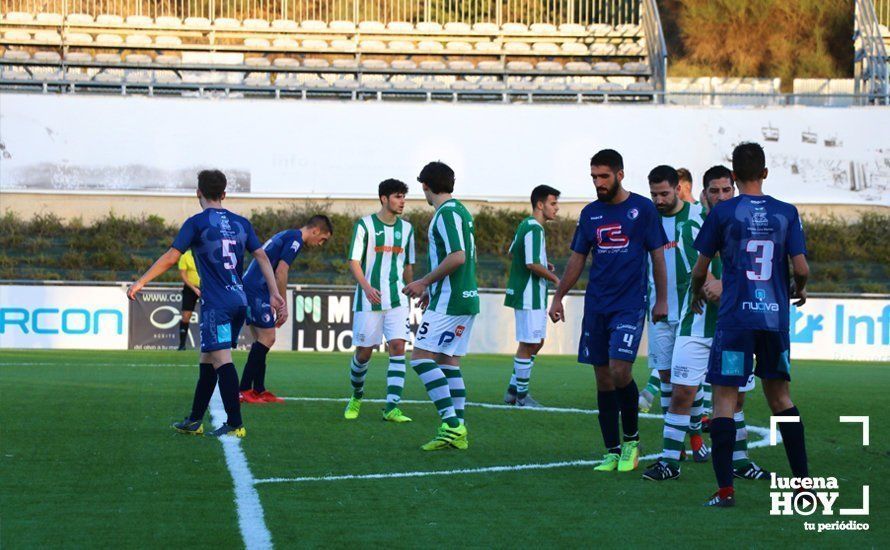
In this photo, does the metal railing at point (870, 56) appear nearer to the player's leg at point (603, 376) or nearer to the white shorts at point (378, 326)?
the white shorts at point (378, 326)

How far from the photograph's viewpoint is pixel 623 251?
7367 mm

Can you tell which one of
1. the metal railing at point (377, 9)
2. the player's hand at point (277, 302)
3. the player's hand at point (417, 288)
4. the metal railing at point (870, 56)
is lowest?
the player's hand at point (277, 302)

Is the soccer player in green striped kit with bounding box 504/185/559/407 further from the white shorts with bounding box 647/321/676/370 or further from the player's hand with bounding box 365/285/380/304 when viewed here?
the white shorts with bounding box 647/321/676/370

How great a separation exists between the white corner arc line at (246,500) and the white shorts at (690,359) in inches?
103

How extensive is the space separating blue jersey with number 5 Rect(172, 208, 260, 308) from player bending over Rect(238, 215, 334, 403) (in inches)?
102

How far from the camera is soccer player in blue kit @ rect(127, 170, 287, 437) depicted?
28.4 ft

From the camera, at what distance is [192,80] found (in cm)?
3459

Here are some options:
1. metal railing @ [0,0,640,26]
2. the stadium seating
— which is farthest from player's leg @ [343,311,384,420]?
metal railing @ [0,0,640,26]

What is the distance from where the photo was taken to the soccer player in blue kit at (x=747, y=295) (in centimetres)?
614

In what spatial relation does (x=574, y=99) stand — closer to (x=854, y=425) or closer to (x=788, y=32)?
(x=788, y=32)

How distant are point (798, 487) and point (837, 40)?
38.2 m

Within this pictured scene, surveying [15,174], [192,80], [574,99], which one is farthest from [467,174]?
[15,174]

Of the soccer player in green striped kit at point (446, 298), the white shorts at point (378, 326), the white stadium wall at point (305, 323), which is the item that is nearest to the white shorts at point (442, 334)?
the soccer player in green striped kit at point (446, 298)

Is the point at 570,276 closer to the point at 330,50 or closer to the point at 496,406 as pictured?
the point at 496,406
